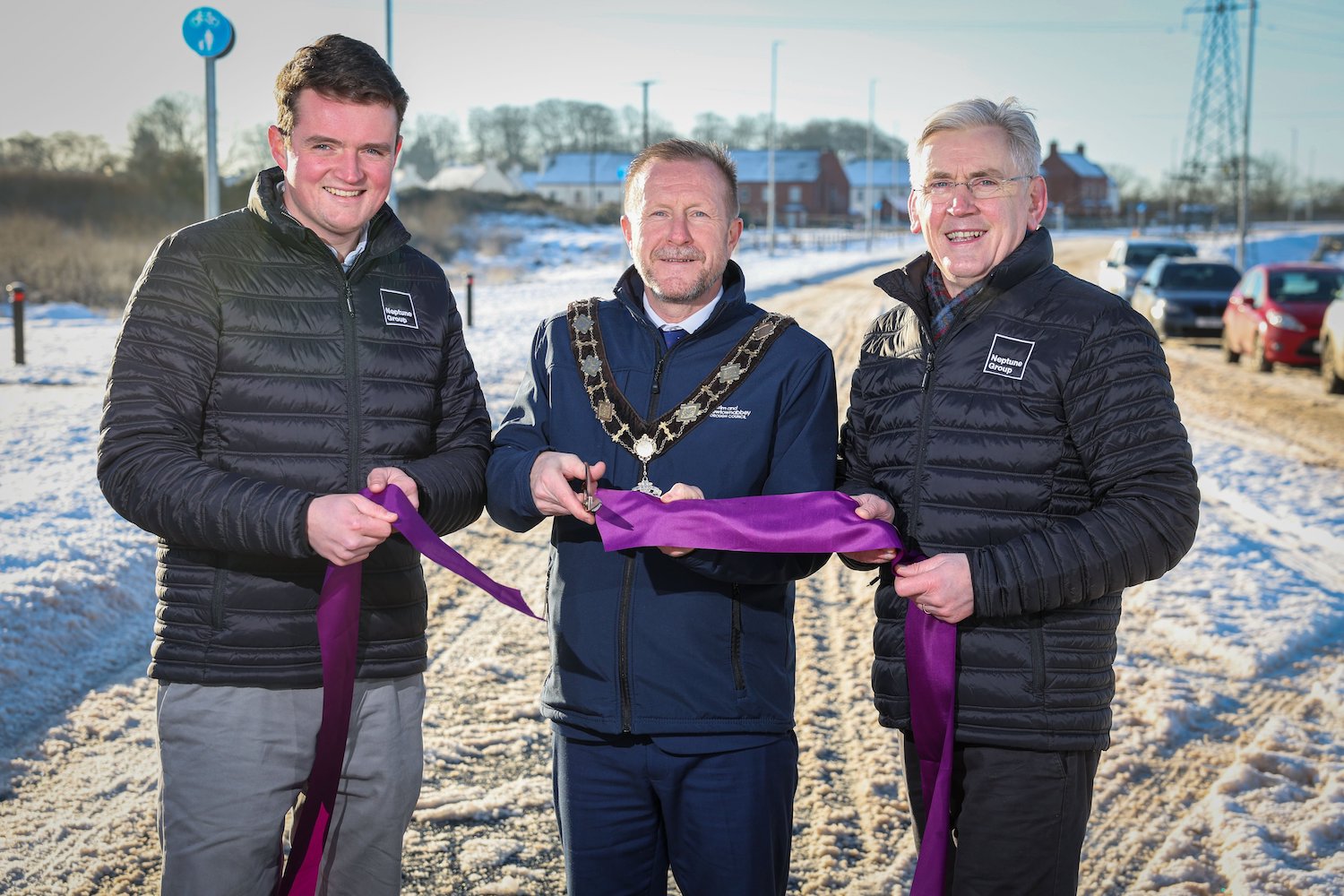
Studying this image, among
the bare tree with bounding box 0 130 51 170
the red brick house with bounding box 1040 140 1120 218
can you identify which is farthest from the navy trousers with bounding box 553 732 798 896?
the red brick house with bounding box 1040 140 1120 218

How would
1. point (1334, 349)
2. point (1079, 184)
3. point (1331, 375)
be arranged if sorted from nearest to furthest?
point (1334, 349) → point (1331, 375) → point (1079, 184)

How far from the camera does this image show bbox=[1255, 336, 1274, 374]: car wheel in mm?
17703

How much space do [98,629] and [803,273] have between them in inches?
1377

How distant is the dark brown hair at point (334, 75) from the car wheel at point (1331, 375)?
1569 centimetres

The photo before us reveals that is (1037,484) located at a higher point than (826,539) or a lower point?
higher

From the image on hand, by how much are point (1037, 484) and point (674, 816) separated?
126 centimetres

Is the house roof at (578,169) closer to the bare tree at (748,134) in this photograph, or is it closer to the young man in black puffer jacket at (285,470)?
the bare tree at (748,134)

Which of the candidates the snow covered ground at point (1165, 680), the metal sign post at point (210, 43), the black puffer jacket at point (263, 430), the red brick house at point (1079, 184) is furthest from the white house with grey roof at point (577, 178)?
the black puffer jacket at point (263, 430)

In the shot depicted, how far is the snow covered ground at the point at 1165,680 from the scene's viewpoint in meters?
4.09

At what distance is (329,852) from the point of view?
9.91 ft

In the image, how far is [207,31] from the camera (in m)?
9.96

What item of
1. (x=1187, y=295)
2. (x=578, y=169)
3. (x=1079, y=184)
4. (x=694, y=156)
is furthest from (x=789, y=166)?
(x=694, y=156)

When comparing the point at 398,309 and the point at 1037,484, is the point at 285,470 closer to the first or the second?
the point at 398,309

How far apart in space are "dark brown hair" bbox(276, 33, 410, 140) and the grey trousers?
149 cm
